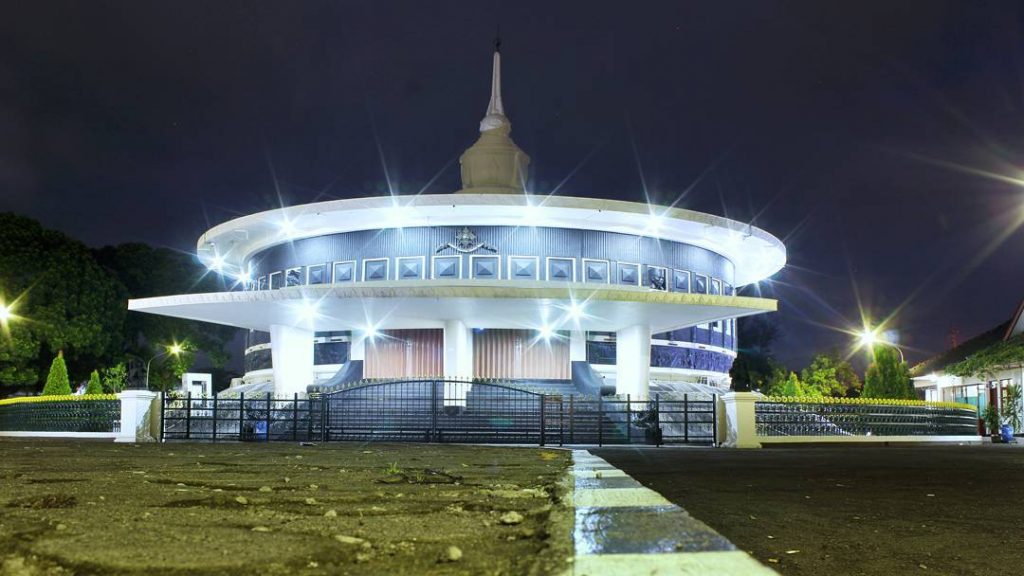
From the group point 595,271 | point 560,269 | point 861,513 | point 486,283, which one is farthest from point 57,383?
point 861,513

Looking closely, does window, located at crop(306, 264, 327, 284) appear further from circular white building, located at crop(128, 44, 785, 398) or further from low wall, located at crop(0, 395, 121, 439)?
low wall, located at crop(0, 395, 121, 439)

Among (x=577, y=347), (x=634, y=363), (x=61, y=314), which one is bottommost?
(x=634, y=363)

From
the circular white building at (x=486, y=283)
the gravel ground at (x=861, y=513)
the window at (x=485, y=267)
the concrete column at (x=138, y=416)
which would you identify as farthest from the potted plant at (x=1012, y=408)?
the concrete column at (x=138, y=416)

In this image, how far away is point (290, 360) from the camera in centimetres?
2664

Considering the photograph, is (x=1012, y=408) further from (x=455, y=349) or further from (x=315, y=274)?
Result: (x=315, y=274)

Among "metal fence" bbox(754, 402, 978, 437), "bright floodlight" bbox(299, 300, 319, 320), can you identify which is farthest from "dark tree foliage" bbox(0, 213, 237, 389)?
"metal fence" bbox(754, 402, 978, 437)

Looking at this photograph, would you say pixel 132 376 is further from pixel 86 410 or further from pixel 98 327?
pixel 86 410

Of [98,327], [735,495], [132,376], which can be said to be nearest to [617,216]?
[735,495]

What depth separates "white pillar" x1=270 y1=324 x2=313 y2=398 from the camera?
26375 millimetres

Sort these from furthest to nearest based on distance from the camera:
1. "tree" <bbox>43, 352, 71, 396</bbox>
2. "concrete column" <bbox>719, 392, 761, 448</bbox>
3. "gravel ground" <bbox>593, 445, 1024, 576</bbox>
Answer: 1. "tree" <bbox>43, 352, 71, 396</bbox>
2. "concrete column" <bbox>719, 392, 761, 448</bbox>
3. "gravel ground" <bbox>593, 445, 1024, 576</bbox>

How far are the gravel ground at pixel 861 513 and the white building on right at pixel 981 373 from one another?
89.3 feet

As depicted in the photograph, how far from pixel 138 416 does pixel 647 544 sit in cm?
1956

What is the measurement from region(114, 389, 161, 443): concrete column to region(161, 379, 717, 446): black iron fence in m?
0.30

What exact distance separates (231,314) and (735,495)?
66.7 feet
